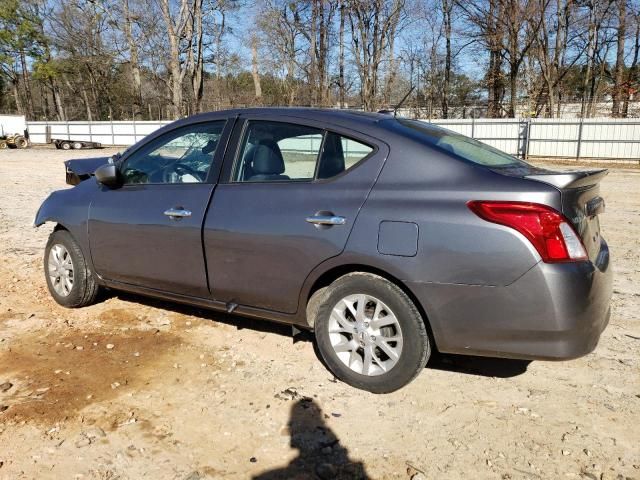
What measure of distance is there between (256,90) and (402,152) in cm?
4092

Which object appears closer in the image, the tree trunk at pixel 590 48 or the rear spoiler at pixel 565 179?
the rear spoiler at pixel 565 179

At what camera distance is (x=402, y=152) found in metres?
3.12

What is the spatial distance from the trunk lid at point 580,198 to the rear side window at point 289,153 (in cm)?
98

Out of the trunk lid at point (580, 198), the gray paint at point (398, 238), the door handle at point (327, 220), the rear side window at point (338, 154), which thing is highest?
the rear side window at point (338, 154)

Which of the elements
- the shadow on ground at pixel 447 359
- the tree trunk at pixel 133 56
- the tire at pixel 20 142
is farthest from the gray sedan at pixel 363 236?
the tree trunk at pixel 133 56

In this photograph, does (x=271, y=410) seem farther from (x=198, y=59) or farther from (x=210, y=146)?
(x=198, y=59)

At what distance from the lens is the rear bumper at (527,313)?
8.86 feet

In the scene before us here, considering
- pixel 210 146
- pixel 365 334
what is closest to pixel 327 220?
pixel 365 334

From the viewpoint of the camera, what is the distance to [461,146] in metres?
3.47

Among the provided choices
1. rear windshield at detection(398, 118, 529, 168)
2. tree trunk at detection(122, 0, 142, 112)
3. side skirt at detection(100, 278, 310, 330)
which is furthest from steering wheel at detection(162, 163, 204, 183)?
tree trunk at detection(122, 0, 142, 112)

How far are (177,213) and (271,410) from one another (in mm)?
1540

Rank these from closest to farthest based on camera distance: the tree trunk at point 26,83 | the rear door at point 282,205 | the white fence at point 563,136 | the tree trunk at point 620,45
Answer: the rear door at point 282,205
the white fence at point 563,136
the tree trunk at point 620,45
the tree trunk at point 26,83

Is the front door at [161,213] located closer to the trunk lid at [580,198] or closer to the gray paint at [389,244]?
the gray paint at [389,244]

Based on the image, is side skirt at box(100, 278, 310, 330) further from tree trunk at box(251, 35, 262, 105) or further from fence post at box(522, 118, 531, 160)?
tree trunk at box(251, 35, 262, 105)
